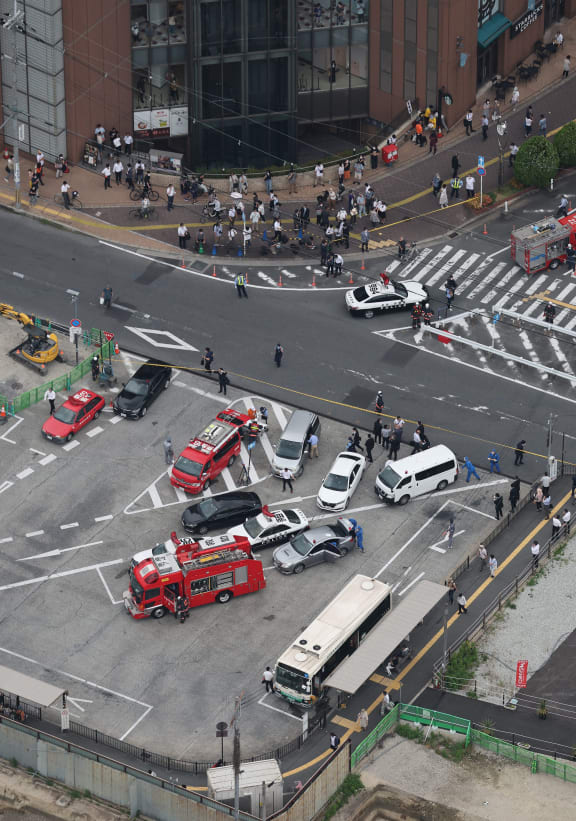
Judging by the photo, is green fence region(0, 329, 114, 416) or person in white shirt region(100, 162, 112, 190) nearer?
green fence region(0, 329, 114, 416)

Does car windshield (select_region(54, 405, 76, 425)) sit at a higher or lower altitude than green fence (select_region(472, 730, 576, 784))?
higher

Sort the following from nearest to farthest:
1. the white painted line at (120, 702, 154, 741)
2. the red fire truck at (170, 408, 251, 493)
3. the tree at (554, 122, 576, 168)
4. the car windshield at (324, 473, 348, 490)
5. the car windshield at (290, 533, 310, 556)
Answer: the white painted line at (120, 702, 154, 741)
the car windshield at (290, 533, 310, 556)
the car windshield at (324, 473, 348, 490)
the red fire truck at (170, 408, 251, 493)
the tree at (554, 122, 576, 168)

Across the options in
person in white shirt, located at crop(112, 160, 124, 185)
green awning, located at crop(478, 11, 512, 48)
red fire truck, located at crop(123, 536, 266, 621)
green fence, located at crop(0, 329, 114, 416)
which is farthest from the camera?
green awning, located at crop(478, 11, 512, 48)

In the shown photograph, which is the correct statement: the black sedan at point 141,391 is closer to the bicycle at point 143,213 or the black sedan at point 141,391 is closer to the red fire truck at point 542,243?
the bicycle at point 143,213

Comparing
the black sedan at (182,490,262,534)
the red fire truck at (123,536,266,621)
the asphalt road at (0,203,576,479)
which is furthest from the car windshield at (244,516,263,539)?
the asphalt road at (0,203,576,479)

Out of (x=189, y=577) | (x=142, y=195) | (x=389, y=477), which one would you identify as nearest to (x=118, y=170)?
(x=142, y=195)

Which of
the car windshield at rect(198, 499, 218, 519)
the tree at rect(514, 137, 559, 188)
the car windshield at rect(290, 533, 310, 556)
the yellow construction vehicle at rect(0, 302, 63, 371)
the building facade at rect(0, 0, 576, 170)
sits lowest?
the car windshield at rect(290, 533, 310, 556)

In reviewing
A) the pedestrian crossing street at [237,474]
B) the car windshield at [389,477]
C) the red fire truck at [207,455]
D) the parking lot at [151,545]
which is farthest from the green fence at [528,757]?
the red fire truck at [207,455]

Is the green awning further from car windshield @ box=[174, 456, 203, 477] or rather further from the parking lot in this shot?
car windshield @ box=[174, 456, 203, 477]
